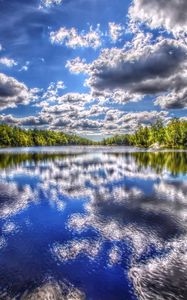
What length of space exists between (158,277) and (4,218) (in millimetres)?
11901

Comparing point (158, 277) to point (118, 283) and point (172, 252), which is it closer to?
point (118, 283)

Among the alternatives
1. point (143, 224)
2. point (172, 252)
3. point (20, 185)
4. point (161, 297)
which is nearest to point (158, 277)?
point (161, 297)

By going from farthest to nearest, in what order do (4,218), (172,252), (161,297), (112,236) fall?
(4,218)
(112,236)
(172,252)
(161,297)

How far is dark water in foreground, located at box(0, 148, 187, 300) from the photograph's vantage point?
9.98 m

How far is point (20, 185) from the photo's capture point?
30.9m

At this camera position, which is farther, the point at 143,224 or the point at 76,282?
the point at 143,224

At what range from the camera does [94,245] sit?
44.9 feet

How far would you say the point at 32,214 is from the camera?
65.0 ft

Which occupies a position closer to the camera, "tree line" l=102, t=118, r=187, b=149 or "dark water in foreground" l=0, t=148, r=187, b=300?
"dark water in foreground" l=0, t=148, r=187, b=300

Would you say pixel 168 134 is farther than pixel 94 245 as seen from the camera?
Yes

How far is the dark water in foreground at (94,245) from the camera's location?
9.98m

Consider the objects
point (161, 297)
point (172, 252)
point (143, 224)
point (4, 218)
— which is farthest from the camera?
point (4, 218)

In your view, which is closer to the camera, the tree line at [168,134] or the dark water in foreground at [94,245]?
the dark water in foreground at [94,245]

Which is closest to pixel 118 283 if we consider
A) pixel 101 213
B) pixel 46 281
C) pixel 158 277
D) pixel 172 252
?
pixel 158 277
